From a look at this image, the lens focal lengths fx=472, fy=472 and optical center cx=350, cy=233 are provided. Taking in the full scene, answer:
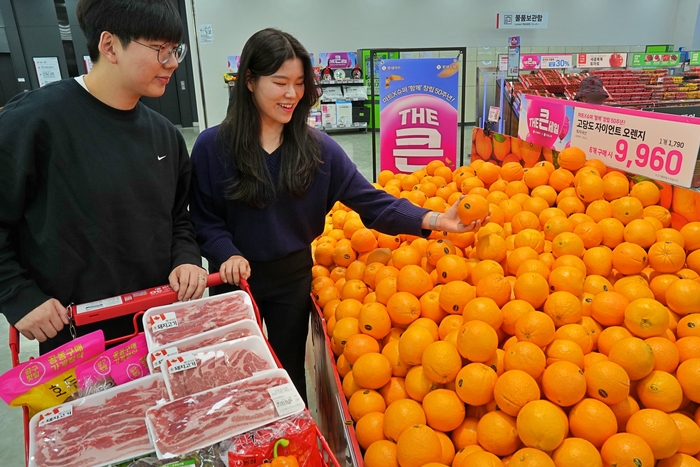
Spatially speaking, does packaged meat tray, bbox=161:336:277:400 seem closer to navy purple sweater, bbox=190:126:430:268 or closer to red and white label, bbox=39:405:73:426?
red and white label, bbox=39:405:73:426

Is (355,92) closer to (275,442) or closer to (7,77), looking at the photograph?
(7,77)

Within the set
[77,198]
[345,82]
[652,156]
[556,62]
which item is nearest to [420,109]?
[652,156]

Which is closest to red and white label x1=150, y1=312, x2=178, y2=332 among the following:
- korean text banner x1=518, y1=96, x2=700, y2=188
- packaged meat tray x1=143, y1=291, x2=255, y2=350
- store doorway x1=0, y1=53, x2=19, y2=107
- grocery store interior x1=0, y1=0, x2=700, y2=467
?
packaged meat tray x1=143, y1=291, x2=255, y2=350

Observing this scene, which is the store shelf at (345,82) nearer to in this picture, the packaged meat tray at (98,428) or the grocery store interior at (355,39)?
the grocery store interior at (355,39)

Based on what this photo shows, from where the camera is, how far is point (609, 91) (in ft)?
17.5

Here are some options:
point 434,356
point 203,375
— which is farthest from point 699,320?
point 203,375

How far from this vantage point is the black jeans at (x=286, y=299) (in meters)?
1.96

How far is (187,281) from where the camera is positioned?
5.00 feet

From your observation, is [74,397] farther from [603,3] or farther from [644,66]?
[603,3]

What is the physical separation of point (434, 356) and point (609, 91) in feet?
17.1

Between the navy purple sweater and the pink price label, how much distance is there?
3.31 feet

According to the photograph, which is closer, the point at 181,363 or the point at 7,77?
the point at 181,363

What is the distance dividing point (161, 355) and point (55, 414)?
0.82ft

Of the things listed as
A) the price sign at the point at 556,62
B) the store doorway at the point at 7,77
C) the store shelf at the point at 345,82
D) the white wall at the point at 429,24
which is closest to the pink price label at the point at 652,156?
the price sign at the point at 556,62
